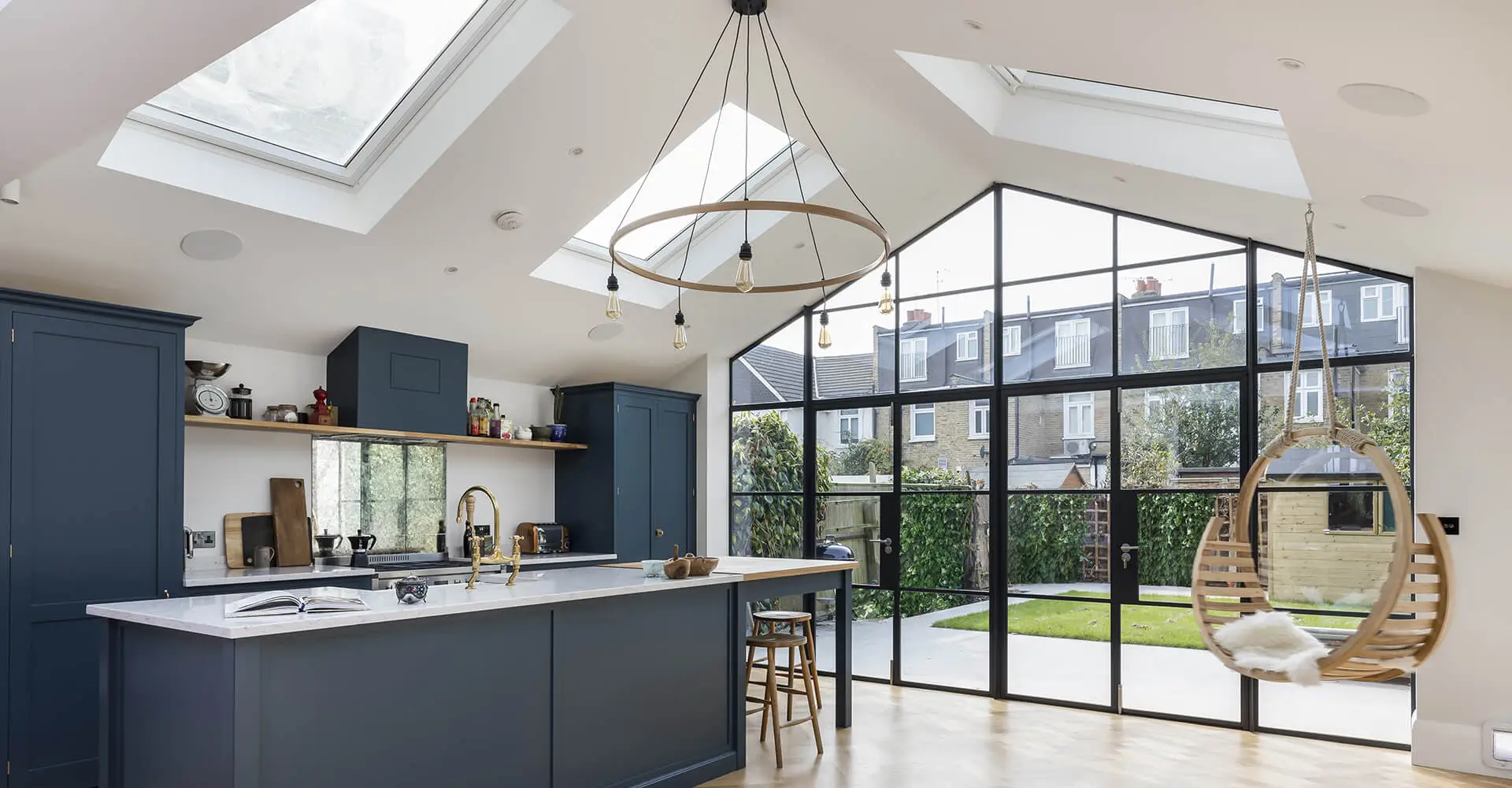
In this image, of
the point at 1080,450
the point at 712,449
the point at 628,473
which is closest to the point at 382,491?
the point at 628,473

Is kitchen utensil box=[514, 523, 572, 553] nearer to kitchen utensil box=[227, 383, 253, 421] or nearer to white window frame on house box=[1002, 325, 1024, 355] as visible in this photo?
kitchen utensil box=[227, 383, 253, 421]

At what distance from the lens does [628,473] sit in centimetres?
750

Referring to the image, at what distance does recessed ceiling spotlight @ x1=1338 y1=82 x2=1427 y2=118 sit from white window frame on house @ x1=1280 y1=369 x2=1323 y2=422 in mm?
2956

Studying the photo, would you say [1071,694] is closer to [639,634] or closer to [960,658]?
[960,658]

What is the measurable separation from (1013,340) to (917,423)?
0.92 m

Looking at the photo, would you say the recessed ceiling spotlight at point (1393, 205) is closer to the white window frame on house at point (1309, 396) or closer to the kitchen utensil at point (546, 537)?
the white window frame on house at point (1309, 396)

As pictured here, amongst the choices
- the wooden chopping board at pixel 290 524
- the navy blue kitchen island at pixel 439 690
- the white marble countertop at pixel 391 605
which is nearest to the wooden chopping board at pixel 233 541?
the wooden chopping board at pixel 290 524

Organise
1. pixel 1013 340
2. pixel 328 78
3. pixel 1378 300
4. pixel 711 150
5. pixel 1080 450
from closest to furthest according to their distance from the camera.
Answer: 1. pixel 328 78
2. pixel 1378 300
3. pixel 711 150
4. pixel 1080 450
5. pixel 1013 340

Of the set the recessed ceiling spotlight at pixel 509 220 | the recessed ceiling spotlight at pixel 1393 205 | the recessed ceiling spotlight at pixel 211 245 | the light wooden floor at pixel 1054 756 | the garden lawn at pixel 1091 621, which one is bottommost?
the light wooden floor at pixel 1054 756

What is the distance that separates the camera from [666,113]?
5.05m

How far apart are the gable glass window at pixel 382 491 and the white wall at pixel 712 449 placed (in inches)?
81.0

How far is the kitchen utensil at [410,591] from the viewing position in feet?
12.0

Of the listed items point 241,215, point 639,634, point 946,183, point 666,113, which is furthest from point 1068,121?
point 241,215

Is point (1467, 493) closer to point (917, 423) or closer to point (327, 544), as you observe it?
point (917, 423)
